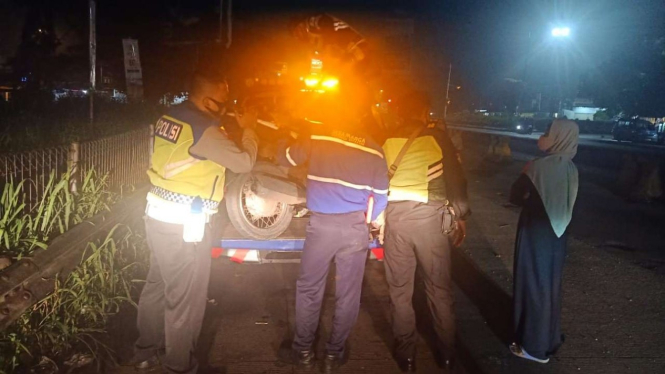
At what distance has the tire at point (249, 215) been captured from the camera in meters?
5.53

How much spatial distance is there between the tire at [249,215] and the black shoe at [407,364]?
1.99 m

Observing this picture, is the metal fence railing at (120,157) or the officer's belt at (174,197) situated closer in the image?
the officer's belt at (174,197)

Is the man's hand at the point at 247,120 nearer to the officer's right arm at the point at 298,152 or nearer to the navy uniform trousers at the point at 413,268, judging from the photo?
the officer's right arm at the point at 298,152

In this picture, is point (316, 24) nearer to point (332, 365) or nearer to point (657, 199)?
point (332, 365)

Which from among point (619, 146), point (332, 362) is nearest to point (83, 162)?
point (332, 362)

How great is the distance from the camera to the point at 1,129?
725cm

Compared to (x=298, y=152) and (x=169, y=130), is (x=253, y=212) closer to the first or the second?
(x=298, y=152)

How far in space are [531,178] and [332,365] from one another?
2.02 meters

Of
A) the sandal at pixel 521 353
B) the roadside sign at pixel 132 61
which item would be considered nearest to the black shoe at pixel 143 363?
the sandal at pixel 521 353

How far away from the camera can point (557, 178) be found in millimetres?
4293

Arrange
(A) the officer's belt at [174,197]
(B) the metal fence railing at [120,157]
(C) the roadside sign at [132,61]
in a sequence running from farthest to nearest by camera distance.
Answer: (C) the roadside sign at [132,61] → (B) the metal fence railing at [120,157] → (A) the officer's belt at [174,197]

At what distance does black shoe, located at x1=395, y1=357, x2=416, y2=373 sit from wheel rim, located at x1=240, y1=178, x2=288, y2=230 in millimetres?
2053

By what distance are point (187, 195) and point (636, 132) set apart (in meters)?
41.9

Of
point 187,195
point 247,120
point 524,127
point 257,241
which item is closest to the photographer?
point 187,195
